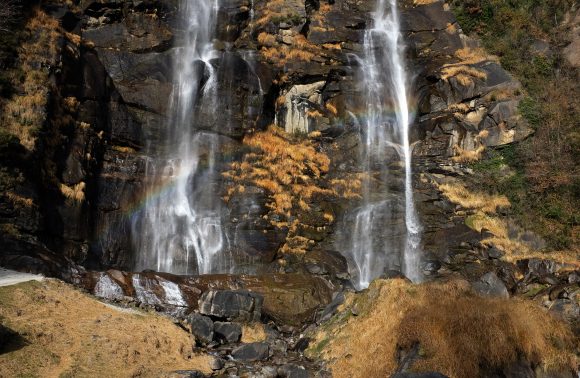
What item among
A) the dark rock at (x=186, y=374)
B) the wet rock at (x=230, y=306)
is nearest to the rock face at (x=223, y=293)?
the wet rock at (x=230, y=306)

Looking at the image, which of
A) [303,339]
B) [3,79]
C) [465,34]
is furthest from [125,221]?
[465,34]

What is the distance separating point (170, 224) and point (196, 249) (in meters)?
2.18

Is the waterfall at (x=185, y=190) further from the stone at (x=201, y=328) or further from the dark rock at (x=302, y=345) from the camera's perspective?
the dark rock at (x=302, y=345)

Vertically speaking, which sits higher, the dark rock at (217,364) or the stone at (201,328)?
the stone at (201,328)

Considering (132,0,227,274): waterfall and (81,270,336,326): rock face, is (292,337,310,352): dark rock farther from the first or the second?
(132,0,227,274): waterfall

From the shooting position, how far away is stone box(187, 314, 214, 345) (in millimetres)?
15382

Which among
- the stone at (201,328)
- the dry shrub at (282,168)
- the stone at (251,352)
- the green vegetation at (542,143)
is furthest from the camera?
the dry shrub at (282,168)

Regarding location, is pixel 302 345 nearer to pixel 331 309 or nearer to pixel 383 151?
pixel 331 309

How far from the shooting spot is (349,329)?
575 inches

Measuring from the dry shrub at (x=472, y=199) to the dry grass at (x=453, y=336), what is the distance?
1574cm

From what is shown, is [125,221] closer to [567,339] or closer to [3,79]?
[3,79]

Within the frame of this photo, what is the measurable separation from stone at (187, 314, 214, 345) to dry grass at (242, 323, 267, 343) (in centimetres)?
118

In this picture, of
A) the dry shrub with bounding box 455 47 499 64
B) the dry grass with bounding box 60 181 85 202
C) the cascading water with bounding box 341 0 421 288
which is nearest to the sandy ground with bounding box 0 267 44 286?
the dry grass with bounding box 60 181 85 202

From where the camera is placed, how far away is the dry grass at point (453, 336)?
10055mm
